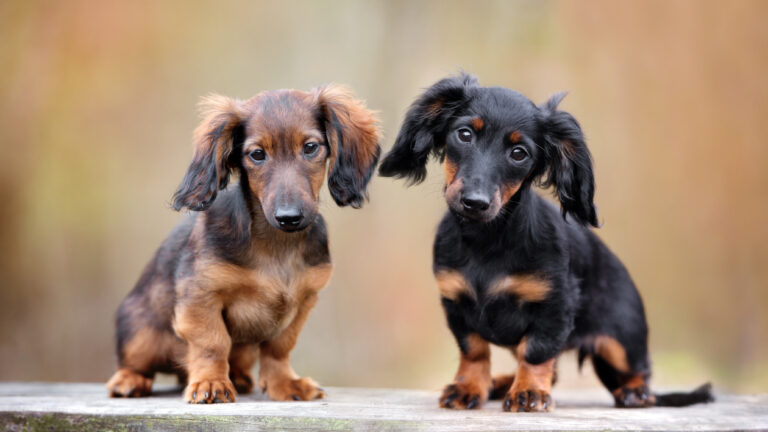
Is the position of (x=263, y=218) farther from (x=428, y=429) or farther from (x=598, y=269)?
(x=598, y=269)

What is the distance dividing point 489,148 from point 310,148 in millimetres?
811

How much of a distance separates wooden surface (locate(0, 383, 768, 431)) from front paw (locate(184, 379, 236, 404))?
0.28ft

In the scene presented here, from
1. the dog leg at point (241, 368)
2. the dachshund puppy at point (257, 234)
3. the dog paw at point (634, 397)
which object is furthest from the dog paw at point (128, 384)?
the dog paw at point (634, 397)

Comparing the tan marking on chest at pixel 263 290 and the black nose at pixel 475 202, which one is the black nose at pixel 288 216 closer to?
the tan marking on chest at pixel 263 290

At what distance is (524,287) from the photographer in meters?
3.88

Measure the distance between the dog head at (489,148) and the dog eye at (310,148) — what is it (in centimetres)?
38

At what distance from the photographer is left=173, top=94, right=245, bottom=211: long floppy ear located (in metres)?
3.93

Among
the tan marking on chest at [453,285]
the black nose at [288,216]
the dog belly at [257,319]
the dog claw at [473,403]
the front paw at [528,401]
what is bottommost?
the dog claw at [473,403]

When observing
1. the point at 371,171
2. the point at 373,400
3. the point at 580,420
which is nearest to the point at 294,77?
the point at 371,171

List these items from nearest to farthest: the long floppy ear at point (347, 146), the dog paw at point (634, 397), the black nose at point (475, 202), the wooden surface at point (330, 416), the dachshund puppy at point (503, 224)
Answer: the wooden surface at point (330, 416) < the black nose at point (475, 202) < the dachshund puppy at point (503, 224) < the long floppy ear at point (347, 146) < the dog paw at point (634, 397)

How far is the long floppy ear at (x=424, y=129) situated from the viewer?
13.3 feet

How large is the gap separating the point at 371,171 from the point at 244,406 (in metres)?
1.23

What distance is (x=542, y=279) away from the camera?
3891mm

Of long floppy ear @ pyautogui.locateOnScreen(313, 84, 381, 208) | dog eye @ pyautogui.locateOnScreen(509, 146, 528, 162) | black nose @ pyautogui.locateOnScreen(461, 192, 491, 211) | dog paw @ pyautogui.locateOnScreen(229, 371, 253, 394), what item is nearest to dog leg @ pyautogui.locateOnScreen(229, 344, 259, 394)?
dog paw @ pyautogui.locateOnScreen(229, 371, 253, 394)
